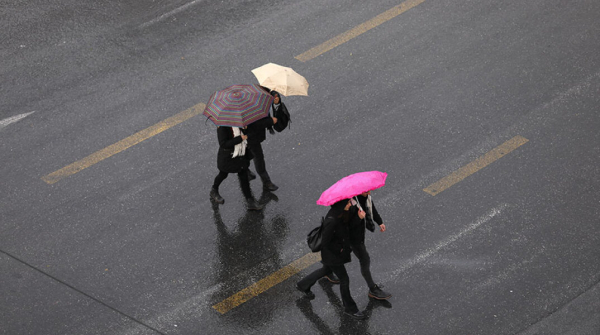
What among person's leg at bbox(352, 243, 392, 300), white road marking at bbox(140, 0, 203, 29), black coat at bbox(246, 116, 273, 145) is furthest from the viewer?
white road marking at bbox(140, 0, 203, 29)

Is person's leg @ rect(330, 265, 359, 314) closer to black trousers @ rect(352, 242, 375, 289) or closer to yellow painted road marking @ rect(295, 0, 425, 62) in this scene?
black trousers @ rect(352, 242, 375, 289)

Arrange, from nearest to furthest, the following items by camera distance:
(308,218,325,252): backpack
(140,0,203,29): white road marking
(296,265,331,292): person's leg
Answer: (308,218,325,252): backpack < (296,265,331,292): person's leg < (140,0,203,29): white road marking

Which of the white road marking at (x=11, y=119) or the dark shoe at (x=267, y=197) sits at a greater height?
the white road marking at (x=11, y=119)

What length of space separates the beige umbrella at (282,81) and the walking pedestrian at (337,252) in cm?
208

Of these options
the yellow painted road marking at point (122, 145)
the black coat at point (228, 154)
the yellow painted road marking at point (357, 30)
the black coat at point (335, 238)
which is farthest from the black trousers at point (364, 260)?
the yellow painted road marking at point (357, 30)

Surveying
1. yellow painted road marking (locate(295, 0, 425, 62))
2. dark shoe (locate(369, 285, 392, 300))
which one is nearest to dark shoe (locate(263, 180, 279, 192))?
dark shoe (locate(369, 285, 392, 300))

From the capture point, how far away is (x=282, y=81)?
9109 millimetres

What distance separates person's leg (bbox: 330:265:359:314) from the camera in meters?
7.82

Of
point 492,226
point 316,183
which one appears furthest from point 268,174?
point 492,226

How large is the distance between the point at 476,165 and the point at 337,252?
2979mm

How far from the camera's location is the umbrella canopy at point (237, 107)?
8516mm

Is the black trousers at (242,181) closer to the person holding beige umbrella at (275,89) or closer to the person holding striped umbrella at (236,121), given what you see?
the person holding striped umbrella at (236,121)

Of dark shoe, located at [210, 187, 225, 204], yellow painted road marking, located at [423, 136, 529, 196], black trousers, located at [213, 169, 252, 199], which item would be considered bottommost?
yellow painted road marking, located at [423, 136, 529, 196]

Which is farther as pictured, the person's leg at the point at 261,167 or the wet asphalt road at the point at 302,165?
the person's leg at the point at 261,167
